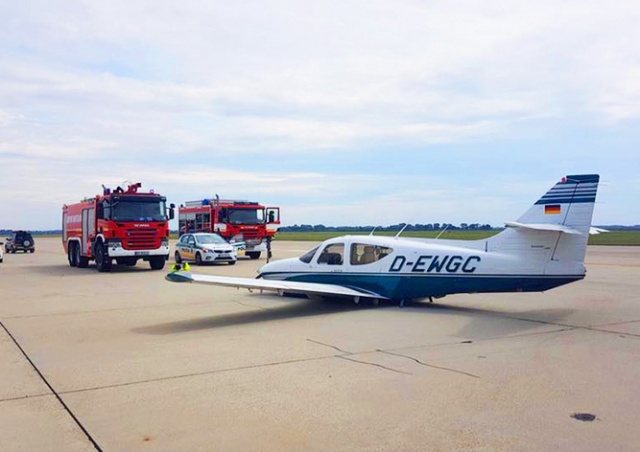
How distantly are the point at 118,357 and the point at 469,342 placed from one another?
503cm

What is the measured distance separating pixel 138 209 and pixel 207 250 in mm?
4143

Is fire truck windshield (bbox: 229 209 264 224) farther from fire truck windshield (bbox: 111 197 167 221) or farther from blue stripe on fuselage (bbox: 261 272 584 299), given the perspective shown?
blue stripe on fuselage (bbox: 261 272 584 299)

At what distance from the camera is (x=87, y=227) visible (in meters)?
25.9

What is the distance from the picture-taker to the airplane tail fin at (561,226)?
431 inches

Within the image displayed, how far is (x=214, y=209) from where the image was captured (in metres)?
32.3

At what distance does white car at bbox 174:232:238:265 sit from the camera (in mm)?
27547

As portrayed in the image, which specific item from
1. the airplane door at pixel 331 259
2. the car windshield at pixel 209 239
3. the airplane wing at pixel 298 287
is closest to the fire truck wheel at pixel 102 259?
the car windshield at pixel 209 239

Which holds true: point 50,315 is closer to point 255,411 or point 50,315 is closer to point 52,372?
point 52,372

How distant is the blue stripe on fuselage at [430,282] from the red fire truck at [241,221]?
18.0m

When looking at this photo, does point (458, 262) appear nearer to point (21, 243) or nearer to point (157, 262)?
point (157, 262)

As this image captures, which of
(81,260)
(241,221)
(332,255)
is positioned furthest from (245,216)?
(332,255)

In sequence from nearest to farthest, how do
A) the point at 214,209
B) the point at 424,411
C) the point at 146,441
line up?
the point at 146,441, the point at 424,411, the point at 214,209

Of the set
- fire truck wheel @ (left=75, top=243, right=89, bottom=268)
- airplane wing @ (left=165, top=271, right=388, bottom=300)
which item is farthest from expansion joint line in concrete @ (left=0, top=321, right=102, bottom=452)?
fire truck wheel @ (left=75, top=243, right=89, bottom=268)

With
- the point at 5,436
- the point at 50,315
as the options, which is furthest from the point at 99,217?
the point at 5,436
